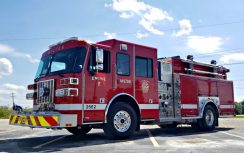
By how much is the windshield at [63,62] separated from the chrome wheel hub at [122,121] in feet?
6.16

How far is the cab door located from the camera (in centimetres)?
860

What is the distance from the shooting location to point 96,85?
8859mm

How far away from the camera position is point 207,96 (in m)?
13.6

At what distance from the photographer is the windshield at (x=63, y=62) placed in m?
8.59

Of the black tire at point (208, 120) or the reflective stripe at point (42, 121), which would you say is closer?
the reflective stripe at point (42, 121)

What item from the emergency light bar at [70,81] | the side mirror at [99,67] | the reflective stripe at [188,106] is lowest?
the reflective stripe at [188,106]

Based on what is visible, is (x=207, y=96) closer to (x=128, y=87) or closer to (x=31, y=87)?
(x=128, y=87)

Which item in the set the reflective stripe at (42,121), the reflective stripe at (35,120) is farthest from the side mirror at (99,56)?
the reflective stripe at (42,121)

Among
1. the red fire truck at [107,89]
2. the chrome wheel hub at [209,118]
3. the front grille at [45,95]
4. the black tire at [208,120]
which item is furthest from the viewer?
the chrome wheel hub at [209,118]

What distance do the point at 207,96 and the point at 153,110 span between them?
3963 millimetres

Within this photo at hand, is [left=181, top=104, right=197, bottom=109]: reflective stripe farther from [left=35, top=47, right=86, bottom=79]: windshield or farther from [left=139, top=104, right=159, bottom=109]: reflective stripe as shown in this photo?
[left=35, top=47, right=86, bottom=79]: windshield

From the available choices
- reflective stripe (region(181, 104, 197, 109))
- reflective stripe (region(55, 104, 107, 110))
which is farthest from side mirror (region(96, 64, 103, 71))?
reflective stripe (region(181, 104, 197, 109))

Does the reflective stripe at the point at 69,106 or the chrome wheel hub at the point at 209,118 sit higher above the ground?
the reflective stripe at the point at 69,106

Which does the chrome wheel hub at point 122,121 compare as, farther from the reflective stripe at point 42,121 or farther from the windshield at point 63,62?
the reflective stripe at point 42,121
